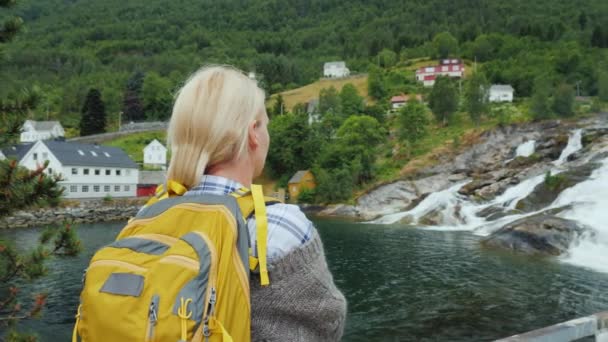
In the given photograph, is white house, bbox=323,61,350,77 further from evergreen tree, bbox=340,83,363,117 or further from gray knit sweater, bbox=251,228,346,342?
gray knit sweater, bbox=251,228,346,342

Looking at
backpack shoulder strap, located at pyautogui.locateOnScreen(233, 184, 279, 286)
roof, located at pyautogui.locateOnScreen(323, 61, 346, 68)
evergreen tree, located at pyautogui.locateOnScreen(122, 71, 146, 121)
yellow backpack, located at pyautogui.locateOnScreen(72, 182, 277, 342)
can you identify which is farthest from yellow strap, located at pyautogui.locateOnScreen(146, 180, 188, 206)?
roof, located at pyautogui.locateOnScreen(323, 61, 346, 68)

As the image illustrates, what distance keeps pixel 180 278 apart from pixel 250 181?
0.57m

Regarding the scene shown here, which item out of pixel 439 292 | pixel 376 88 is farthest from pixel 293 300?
pixel 376 88

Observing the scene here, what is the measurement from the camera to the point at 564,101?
53.7 m

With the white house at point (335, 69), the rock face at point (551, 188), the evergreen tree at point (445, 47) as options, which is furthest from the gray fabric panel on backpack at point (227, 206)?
the white house at point (335, 69)

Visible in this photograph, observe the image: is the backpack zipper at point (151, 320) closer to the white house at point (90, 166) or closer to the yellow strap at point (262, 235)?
the yellow strap at point (262, 235)

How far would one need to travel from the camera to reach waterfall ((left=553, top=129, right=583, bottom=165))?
40875 millimetres

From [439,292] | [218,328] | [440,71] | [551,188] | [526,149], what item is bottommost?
[439,292]

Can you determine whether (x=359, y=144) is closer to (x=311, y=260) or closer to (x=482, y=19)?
(x=311, y=260)

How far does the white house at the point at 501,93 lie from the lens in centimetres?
8025

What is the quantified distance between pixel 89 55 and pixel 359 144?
12192 centimetres

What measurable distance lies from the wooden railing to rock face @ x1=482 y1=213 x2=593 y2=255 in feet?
71.9

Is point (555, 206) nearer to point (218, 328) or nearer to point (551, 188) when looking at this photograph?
point (551, 188)

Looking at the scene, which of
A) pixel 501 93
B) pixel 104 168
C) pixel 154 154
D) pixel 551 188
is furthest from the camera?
pixel 501 93
